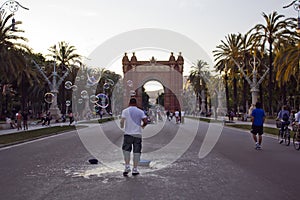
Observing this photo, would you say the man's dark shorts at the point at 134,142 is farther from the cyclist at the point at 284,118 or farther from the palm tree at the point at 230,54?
the palm tree at the point at 230,54

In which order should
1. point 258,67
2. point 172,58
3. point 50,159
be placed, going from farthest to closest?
point 172,58, point 258,67, point 50,159

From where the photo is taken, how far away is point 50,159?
1241 cm

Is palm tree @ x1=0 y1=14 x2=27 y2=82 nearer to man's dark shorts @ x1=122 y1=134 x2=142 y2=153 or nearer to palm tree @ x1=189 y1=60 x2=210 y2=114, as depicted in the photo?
man's dark shorts @ x1=122 y1=134 x2=142 y2=153

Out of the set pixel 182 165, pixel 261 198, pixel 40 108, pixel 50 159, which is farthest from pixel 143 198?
pixel 40 108

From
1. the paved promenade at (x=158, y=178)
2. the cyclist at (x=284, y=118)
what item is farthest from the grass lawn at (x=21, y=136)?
the cyclist at (x=284, y=118)

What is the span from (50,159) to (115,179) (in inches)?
179

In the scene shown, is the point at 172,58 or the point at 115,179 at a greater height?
the point at 172,58

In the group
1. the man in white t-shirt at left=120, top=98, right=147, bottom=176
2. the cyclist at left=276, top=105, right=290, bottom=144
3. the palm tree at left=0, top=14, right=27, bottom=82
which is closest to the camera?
the man in white t-shirt at left=120, top=98, right=147, bottom=176

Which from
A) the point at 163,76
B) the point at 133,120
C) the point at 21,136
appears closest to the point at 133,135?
the point at 133,120

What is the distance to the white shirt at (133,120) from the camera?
9.17m

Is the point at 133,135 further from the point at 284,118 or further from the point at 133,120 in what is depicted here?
the point at 284,118

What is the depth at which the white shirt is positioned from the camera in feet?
30.1

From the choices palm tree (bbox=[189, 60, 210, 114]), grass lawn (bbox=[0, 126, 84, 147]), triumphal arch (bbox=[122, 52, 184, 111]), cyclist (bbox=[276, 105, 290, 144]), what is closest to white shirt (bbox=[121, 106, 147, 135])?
cyclist (bbox=[276, 105, 290, 144])

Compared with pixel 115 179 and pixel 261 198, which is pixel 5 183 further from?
pixel 261 198
